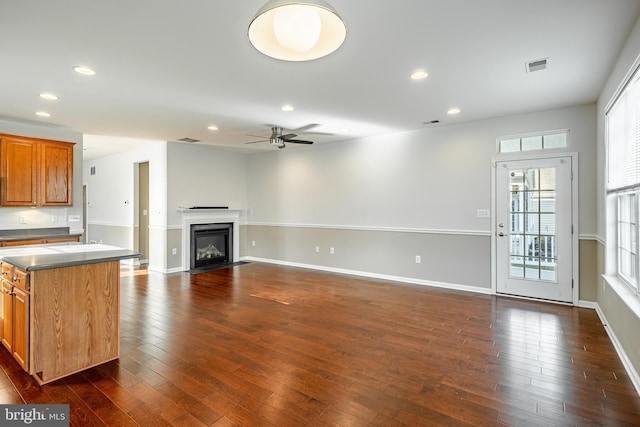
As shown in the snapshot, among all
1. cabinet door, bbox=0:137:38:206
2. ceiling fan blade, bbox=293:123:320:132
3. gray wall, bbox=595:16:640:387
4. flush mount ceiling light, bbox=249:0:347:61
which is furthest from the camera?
ceiling fan blade, bbox=293:123:320:132

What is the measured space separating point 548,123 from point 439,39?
2916mm

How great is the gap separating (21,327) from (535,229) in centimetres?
574

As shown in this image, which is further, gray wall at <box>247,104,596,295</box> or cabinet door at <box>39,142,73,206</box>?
cabinet door at <box>39,142,73,206</box>

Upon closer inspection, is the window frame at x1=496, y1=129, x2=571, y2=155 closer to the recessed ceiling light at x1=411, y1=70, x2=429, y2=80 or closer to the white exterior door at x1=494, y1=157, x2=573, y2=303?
the white exterior door at x1=494, y1=157, x2=573, y2=303

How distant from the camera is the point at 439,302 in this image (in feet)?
14.8

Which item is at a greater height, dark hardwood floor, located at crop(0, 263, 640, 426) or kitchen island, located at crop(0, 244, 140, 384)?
kitchen island, located at crop(0, 244, 140, 384)

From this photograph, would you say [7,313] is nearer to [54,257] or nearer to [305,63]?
[54,257]

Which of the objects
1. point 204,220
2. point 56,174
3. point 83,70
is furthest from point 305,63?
Answer: point 204,220

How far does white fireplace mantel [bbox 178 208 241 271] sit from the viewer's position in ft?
22.3

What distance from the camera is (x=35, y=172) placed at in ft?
16.2

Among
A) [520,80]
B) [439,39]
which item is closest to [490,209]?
[520,80]

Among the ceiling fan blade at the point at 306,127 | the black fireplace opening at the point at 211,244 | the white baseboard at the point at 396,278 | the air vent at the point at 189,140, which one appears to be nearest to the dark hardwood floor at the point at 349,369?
the white baseboard at the point at 396,278

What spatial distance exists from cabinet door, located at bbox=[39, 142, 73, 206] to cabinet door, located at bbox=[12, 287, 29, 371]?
3165 mm

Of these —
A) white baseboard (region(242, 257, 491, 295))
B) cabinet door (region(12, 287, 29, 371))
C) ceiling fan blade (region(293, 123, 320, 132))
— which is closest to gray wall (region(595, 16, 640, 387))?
white baseboard (region(242, 257, 491, 295))
